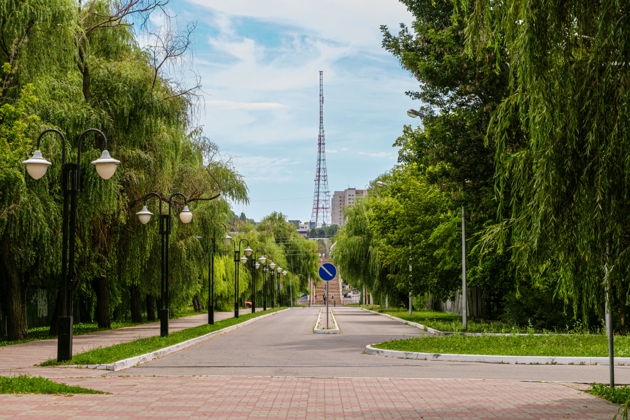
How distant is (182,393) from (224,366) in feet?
15.9

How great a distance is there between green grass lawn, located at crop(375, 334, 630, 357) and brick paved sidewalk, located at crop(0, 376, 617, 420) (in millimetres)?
5255

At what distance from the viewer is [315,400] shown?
10.2 meters

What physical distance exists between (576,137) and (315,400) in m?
4.97

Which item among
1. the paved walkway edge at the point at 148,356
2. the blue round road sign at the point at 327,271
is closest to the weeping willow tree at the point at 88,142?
the paved walkway edge at the point at 148,356

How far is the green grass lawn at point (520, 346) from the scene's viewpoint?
17.2 m

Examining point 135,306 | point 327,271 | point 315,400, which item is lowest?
point 135,306

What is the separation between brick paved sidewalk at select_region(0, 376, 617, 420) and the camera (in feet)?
29.1

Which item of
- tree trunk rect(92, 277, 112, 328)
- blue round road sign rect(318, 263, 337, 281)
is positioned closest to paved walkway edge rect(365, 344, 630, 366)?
blue round road sign rect(318, 263, 337, 281)

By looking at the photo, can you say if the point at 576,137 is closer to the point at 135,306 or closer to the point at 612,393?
the point at 612,393

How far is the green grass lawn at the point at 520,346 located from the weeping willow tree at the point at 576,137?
29.0ft

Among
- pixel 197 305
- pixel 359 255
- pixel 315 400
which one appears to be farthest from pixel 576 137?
pixel 197 305

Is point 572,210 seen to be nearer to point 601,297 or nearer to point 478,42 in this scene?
point 601,297

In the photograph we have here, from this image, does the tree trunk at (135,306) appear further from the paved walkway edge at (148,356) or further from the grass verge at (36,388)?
the grass verge at (36,388)

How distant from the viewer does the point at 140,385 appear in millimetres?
11914
